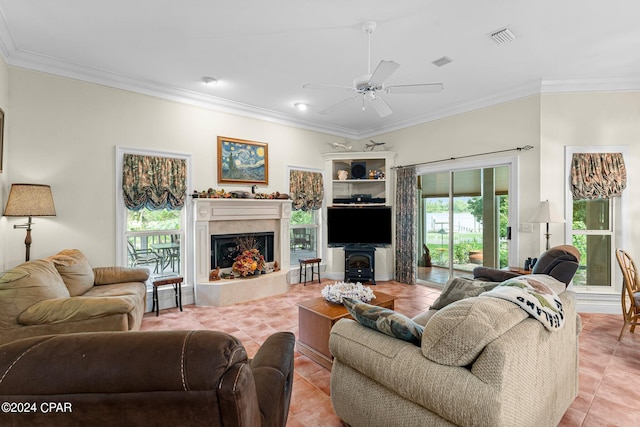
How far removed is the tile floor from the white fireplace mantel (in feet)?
0.60

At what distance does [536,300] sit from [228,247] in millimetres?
4293

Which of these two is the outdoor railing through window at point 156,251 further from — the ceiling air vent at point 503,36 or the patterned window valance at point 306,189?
the ceiling air vent at point 503,36

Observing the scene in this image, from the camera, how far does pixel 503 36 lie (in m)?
3.13

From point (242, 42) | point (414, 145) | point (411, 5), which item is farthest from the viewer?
point (414, 145)

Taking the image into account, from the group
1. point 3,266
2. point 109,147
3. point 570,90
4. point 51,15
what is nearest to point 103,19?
point 51,15

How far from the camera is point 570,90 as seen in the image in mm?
4219

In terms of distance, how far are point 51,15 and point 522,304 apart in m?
4.25

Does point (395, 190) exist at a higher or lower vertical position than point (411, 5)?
lower

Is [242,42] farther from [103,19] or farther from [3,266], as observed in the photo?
[3,266]

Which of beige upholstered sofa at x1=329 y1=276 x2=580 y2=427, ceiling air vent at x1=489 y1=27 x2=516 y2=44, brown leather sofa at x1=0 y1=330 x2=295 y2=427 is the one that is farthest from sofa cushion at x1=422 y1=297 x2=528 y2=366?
ceiling air vent at x1=489 y1=27 x2=516 y2=44

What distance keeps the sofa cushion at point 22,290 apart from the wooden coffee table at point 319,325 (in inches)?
85.5

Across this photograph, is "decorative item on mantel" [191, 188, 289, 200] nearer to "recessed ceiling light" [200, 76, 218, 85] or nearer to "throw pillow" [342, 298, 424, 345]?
"recessed ceiling light" [200, 76, 218, 85]

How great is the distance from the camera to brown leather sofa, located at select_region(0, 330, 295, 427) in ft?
2.46

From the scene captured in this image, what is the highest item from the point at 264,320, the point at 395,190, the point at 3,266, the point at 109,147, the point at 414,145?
the point at 414,145
